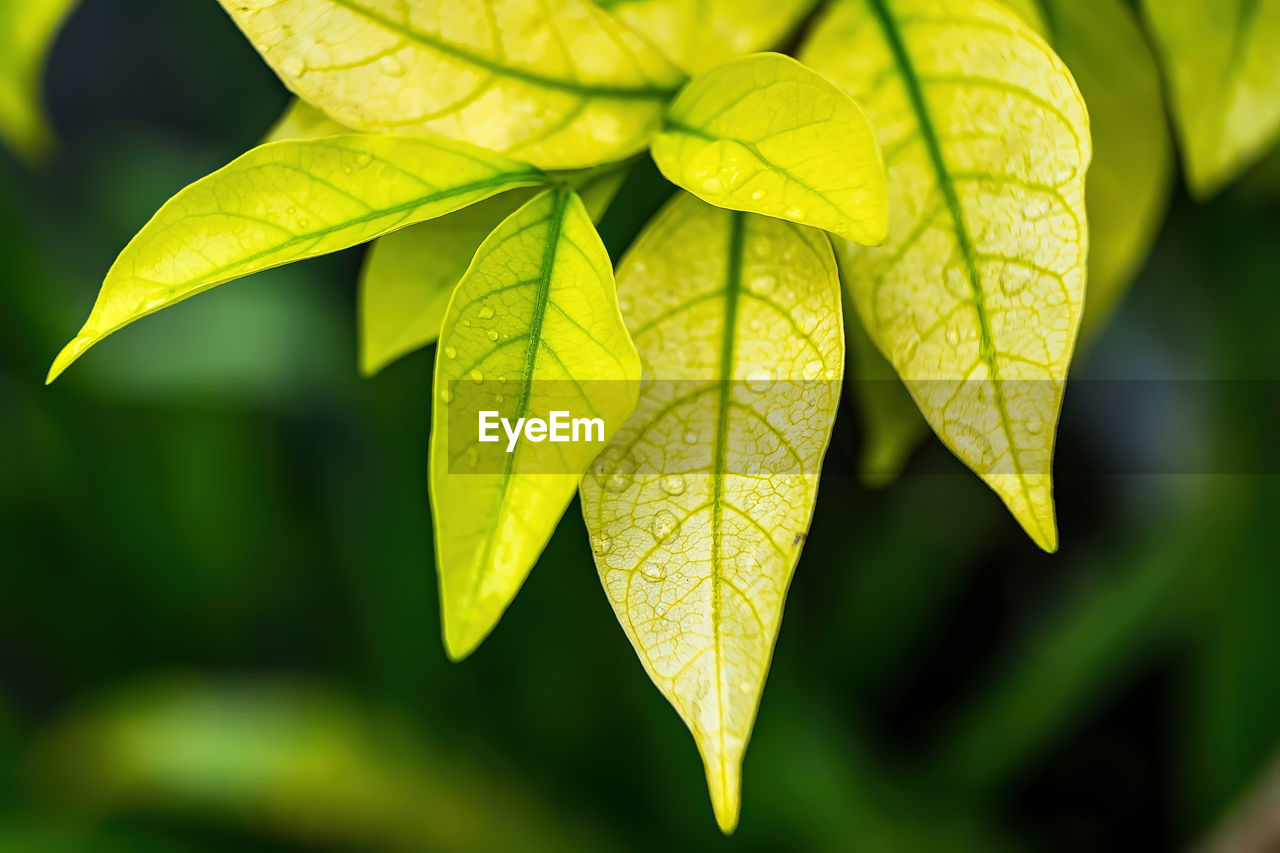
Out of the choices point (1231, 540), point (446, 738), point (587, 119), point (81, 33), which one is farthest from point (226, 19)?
point (1231, 540)

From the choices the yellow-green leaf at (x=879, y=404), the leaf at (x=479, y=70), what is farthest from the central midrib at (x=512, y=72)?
the yellow-green leaf at (x=879, y=404)

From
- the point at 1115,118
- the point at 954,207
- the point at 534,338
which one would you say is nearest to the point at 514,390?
the point at 534,338

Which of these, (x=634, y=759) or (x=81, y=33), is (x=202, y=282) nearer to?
(x=634, y=759)

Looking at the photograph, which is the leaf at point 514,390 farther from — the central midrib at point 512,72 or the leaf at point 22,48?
the leaf at point 22,48

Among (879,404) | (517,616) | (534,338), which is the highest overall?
(534,338)

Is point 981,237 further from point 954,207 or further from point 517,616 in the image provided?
point 517,616
